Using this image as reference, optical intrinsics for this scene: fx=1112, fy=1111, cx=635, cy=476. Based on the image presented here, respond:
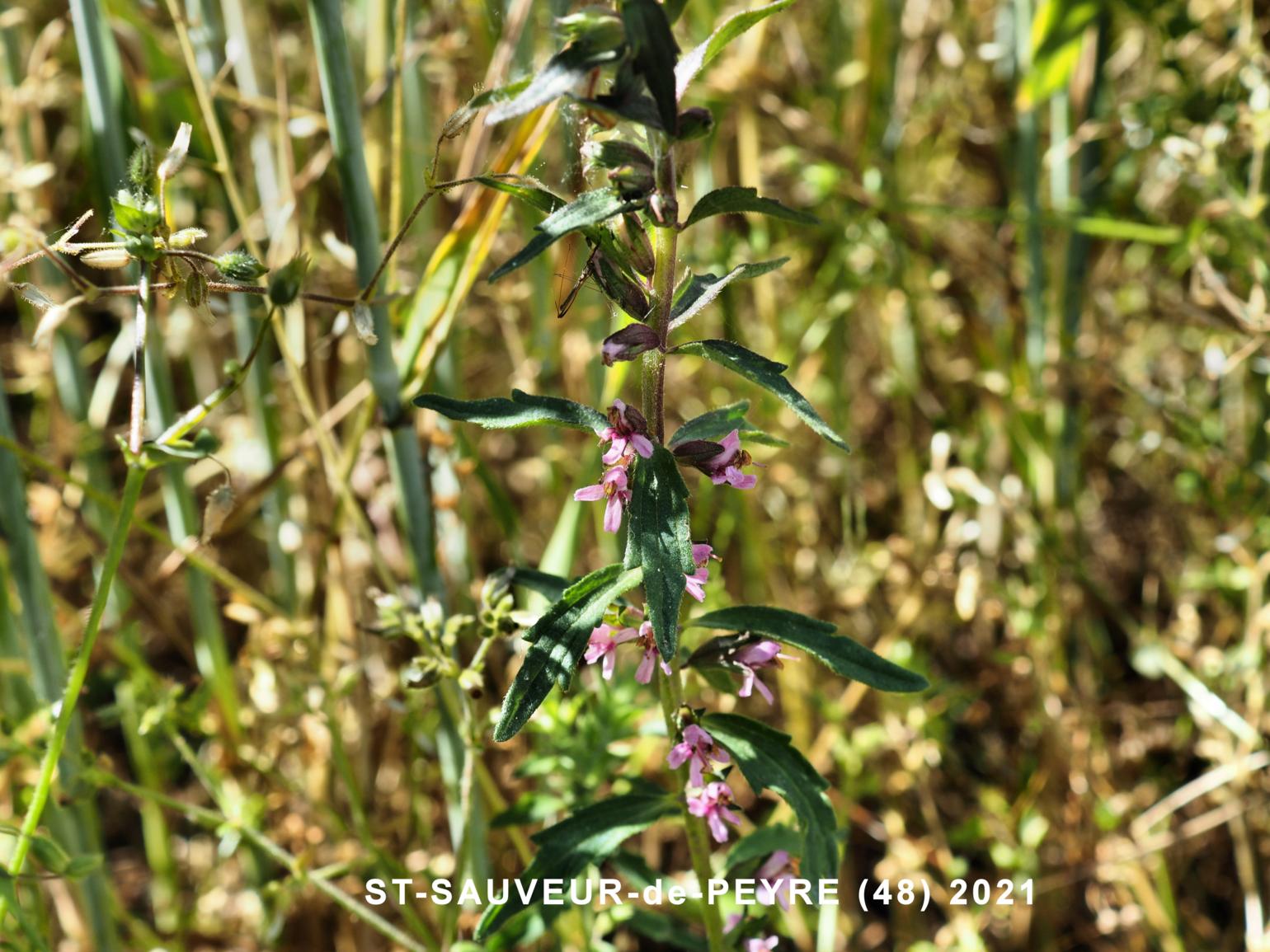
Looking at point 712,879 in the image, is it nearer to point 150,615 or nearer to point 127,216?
point 127,216

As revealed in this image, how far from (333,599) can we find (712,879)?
0.72 metres

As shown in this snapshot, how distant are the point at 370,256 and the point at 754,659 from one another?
0.46 m

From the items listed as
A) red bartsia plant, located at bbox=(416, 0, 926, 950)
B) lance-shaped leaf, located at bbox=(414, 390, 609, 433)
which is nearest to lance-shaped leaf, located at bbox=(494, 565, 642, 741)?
red bartsia plant, located at bbox=(416, 0, 926, 950)

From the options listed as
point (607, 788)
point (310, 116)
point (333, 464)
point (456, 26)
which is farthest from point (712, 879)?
point (456, 26)

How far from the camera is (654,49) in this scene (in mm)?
604

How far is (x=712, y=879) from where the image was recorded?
2.96 feet

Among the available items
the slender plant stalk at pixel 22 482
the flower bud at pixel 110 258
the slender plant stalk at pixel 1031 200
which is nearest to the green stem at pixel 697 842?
the flower bud at pixel 110 258

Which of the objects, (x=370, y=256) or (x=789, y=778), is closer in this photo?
(x=789, y=778)

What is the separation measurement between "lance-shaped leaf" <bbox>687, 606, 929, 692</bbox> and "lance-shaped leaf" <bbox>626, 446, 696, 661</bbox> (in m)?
0.12

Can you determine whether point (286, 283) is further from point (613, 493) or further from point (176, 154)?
point (613, 493)

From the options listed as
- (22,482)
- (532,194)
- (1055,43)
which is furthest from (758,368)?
(1055,43)

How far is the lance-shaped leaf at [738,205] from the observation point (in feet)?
2.27

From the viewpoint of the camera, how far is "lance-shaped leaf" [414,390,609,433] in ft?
2.36

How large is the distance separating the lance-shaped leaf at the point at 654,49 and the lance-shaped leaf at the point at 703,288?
0.10m
